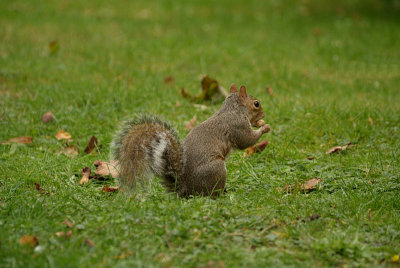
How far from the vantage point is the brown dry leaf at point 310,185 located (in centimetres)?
364

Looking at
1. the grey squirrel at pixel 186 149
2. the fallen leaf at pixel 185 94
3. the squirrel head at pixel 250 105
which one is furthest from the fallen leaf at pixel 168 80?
the grey squirrel at pixel 186 149

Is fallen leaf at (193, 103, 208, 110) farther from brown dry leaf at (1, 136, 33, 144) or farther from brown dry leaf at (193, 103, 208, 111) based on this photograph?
brown dry leaf at (1, 136, 33, 144)

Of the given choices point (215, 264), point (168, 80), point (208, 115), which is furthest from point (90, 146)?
point (215, 264)

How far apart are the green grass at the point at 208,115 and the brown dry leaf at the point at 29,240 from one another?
3 centimetres

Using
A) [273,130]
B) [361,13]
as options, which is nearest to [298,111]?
[273,130]

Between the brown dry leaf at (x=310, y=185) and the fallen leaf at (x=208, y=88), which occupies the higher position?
the fallen leaf at (x=208, y=88)

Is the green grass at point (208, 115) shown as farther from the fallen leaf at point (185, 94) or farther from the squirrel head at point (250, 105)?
the squirrel head at point (250, 105)

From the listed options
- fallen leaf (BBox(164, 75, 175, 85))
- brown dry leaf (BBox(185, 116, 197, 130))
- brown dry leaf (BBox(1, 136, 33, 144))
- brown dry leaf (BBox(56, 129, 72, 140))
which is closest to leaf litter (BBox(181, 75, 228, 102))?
brown dry leaf (BBox(185, 116, 197, 130))

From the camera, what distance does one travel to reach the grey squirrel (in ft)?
10.4

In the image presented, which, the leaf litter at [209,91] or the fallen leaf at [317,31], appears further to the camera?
the fallen leaf at [317,31]

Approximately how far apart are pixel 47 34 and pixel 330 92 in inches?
176

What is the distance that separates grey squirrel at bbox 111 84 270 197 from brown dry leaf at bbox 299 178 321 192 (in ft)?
1.62

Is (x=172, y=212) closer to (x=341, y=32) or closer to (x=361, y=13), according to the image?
(x=341, y=32)

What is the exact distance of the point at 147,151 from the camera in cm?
318
